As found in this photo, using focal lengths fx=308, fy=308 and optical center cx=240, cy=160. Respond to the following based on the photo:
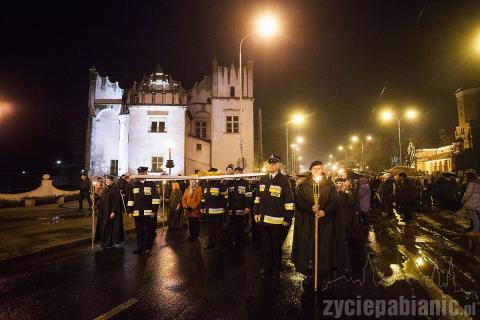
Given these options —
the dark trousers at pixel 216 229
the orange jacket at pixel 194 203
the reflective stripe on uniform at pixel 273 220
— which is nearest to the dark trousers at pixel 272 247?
the reflective stripe on uniform at pixel 273 220

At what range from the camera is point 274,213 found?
638cm

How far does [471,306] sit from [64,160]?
70057 mm

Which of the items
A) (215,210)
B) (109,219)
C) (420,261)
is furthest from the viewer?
(109,219)

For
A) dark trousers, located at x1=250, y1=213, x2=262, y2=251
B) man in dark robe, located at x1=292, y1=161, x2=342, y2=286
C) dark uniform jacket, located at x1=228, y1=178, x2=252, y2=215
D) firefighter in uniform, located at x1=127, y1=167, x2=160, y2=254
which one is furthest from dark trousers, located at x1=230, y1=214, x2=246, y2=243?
man in dark robe, located at x1=292, y1=161, x2=342, y2=286

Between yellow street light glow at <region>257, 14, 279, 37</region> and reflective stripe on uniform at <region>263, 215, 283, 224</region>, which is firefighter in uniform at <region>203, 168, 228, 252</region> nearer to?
reflective stripe on uniform at <region>263, 215, 283, 224</region>

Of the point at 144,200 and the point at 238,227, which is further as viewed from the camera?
the point at 238,227

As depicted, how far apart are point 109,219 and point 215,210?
10.7ft

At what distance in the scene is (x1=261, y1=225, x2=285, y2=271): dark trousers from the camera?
6.42m

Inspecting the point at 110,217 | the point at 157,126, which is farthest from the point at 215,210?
the point at 157,126

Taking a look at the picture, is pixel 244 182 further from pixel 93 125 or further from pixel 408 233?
pixel 93 125

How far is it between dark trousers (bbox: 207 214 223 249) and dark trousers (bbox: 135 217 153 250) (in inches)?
68.4

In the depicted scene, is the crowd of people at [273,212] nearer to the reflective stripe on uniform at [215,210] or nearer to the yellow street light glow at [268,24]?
the reflective stripe on uniform at [215,210]

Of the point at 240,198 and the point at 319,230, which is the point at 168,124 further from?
the point at 319,230

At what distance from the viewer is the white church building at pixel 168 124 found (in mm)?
34156
